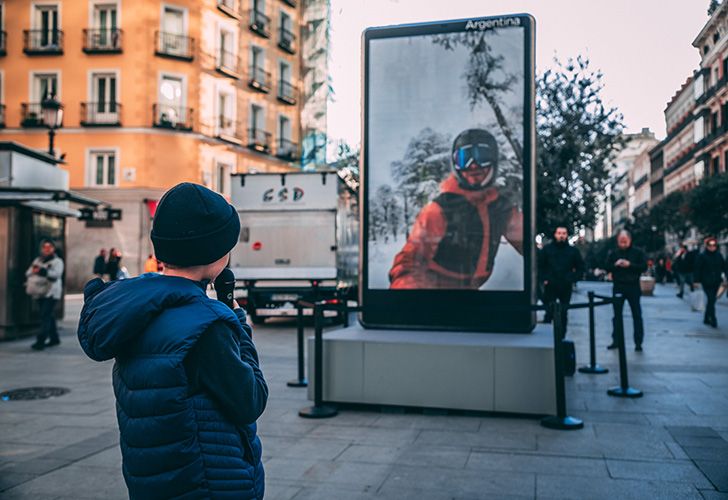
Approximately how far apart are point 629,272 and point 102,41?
89.2 feet

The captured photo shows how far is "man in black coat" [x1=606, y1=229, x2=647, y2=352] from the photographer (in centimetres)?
1090

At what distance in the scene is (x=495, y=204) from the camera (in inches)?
279

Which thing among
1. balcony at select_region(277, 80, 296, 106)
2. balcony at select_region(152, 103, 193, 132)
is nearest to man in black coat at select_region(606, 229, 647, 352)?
balcony at select_region(152, 103, 193, 132)

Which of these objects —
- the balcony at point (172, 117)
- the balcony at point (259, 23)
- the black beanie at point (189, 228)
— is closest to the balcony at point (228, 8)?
the balcony at point (259, 23)

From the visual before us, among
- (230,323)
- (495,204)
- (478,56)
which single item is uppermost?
(478,56)

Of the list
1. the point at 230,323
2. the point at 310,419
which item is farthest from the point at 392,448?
the point at 230,323

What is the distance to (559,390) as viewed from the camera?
232 inches

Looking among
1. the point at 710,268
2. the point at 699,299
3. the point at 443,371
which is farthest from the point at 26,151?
the point at 699,299

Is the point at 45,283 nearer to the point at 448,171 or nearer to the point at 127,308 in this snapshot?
the point at 448,171

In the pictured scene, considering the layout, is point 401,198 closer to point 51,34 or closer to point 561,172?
point 561,172

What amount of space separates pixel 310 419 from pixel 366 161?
2677mm

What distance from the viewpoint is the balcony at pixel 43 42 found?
104 ft

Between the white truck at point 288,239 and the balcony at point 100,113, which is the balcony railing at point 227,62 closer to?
the balcony at point 100,113

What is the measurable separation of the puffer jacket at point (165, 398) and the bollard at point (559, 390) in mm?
4291
